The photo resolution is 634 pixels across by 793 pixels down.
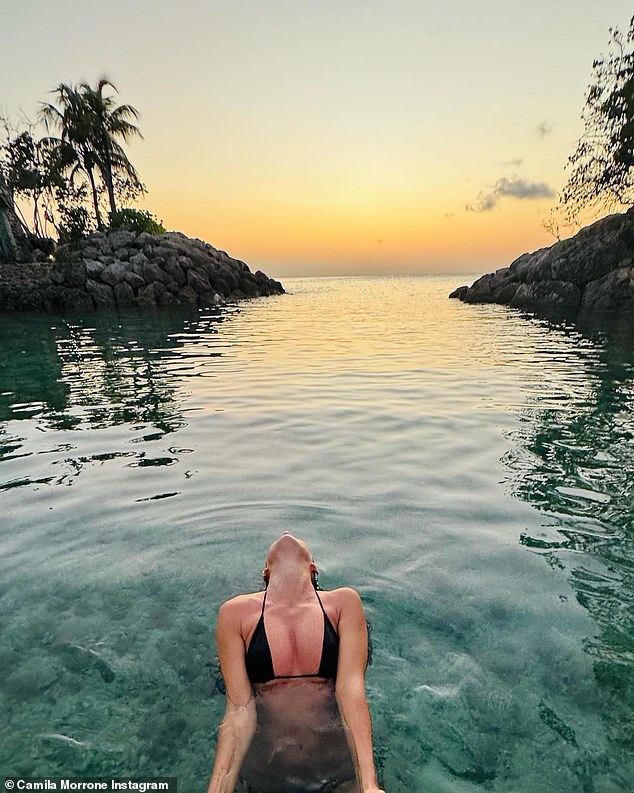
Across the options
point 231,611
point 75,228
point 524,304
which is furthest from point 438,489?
point 75,228

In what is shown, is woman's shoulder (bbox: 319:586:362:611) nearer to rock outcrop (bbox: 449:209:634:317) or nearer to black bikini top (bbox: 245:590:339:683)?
black bikini top (bbox: 245:590:339:683)

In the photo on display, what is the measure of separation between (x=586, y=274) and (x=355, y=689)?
138ft

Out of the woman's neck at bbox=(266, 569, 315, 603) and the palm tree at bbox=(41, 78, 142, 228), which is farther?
the palm tree at bbox=(41, 78, 142, 228)

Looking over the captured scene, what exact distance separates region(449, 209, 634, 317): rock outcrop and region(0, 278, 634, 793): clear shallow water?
81.9 ft

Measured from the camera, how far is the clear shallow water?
143 inches

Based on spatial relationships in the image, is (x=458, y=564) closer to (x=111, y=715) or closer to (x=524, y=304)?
(x=111, y=715)

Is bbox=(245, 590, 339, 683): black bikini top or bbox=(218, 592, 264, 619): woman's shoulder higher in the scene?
bbox=(218, 592, 264, 619): woman's shoulder

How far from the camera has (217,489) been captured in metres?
7.96

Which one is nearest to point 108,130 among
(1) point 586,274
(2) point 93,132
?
(2) point 93,132

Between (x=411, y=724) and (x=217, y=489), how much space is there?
4838 mm

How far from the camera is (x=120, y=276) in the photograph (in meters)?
44.0

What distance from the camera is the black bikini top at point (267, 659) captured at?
324cm

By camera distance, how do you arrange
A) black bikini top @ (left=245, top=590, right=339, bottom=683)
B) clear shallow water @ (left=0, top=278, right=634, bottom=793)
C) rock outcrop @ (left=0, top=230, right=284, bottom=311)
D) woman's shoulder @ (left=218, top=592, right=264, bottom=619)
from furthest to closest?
rock outcrop @ (left=0, top=230, right=284, bottom=311), clear shallow water @ (left=0, top=278, right=634, bottom=793), woman's shoulder @ (left=218, top=592, right=264, bottom=619), black bikini top @ (left=245, top=590, right=339, bottom=683)

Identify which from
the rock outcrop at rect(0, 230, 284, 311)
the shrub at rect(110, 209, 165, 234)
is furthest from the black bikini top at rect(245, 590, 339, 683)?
the shrub at rect(110, 209, 165, 234)
